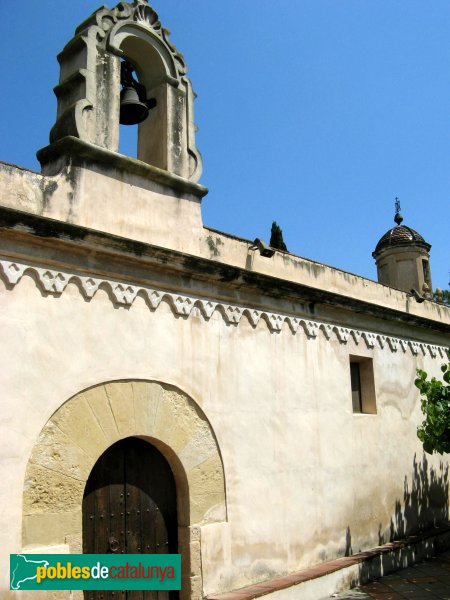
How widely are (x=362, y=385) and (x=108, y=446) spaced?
15.8 feet


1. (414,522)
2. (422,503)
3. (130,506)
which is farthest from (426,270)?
(130,506)

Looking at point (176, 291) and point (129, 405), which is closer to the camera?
point (129, 405)

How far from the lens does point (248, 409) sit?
6.61m

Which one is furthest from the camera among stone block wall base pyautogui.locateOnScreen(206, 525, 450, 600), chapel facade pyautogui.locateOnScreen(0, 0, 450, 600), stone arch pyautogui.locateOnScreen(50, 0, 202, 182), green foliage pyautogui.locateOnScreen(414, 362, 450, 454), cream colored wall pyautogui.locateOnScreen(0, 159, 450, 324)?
green foliage pyautogui.locateOnScreen(414, 362, 450, 454)

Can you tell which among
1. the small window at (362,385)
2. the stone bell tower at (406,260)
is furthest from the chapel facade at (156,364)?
the stone bell tower at (406,260)

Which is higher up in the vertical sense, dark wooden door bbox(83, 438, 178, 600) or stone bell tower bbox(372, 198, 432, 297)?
stone bell tower bbox(372, 198, 432, 297)

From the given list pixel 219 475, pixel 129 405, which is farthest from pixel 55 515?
pixel 219 475

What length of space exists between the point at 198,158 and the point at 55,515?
4.13 meters

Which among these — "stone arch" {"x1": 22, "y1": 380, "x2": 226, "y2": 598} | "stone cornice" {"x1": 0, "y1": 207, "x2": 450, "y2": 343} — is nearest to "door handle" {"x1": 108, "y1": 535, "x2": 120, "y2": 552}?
"stone arch" {"x1": 22, "y1": 380, "x2": 226, "y2": 598}

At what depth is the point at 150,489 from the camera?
5.73 metres

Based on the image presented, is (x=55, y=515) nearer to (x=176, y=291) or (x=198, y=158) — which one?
(x=176, y=291)

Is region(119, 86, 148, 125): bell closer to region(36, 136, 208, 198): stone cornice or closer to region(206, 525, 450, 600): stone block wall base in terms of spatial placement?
region(36, 136, 208, 198): stone cornice

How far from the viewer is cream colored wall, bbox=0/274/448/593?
15.8 feet
